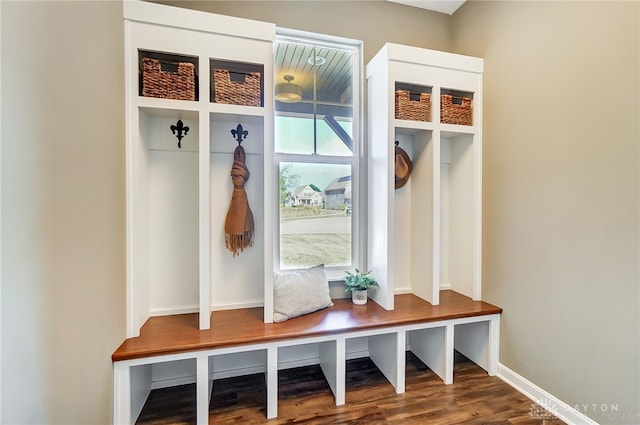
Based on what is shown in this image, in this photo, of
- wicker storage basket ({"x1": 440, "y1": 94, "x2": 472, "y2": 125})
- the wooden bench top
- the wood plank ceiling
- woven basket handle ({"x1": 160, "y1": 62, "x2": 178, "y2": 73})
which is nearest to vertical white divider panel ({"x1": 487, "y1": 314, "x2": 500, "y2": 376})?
the wooden bench top

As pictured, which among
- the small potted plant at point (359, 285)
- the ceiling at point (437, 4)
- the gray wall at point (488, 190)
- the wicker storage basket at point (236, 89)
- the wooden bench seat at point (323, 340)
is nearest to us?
the gray wall at point (488, 190)

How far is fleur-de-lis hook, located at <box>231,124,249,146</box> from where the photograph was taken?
6.75ft

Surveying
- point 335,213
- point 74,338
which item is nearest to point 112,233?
point 74,338

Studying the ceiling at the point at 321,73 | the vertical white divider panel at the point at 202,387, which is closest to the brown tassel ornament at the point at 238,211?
the ceiling at the point at 321,73

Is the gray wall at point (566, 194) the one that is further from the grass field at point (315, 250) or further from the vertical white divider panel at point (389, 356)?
the grass field at point (315, 250)

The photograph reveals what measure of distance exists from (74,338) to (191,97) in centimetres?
139

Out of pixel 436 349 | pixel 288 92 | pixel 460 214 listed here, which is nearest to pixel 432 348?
pixel 436 349

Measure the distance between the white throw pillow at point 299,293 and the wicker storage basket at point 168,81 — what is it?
4.45 ft

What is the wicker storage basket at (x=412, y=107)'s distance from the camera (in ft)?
6.89

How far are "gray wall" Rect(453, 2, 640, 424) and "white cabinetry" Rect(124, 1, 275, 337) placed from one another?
1707 millimetres

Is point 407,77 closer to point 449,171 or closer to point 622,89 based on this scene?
point 449,171

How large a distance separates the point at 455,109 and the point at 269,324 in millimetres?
2131

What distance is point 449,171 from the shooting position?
2541 mm

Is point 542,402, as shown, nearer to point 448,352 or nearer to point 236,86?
point 448,352
